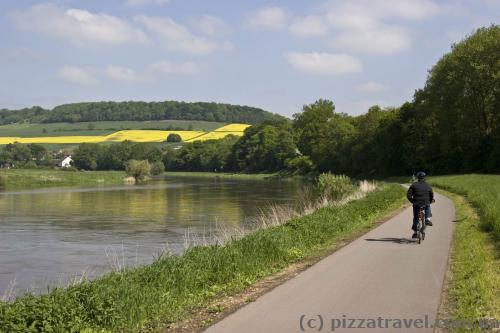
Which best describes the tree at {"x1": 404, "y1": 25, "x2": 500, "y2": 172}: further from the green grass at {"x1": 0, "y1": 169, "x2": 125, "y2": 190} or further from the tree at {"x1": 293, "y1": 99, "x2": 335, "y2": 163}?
the green grass at {"x1": 0, "y1": 169, "x2": 125, "y2": 190}

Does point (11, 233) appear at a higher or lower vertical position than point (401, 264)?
lower

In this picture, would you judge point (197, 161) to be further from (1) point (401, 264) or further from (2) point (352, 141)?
(1) point (401, 264)

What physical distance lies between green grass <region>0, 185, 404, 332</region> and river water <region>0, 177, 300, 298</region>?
227 cm

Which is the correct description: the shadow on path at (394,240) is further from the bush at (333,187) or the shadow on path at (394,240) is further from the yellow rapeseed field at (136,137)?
the yellow rapeseed field at (136,137)

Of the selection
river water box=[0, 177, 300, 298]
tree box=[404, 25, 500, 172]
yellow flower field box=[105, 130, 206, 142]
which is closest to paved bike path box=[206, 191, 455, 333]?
river water box=[0, 177, 300, 298]

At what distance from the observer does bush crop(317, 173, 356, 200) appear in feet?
132

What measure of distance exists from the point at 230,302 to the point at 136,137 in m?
174

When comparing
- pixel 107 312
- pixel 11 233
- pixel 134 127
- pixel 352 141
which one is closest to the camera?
pixel 107 312

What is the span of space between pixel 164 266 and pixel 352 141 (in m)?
82.1

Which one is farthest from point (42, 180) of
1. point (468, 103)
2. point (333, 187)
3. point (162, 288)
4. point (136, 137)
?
point (136, 137)

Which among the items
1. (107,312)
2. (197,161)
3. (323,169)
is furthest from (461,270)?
(197,161)

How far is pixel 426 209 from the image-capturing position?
16.2 metres

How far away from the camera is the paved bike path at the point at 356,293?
7.81m

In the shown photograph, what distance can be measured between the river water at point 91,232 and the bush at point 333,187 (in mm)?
4686
